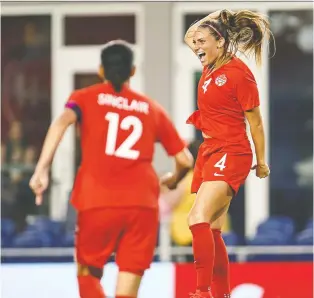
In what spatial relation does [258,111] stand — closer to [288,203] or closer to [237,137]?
[237,137]

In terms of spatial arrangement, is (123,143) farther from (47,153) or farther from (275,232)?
(275,232)

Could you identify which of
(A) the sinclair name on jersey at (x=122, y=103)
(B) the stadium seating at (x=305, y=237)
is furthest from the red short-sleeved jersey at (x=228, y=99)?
(B) the stadium seating at (x=305, y=237)

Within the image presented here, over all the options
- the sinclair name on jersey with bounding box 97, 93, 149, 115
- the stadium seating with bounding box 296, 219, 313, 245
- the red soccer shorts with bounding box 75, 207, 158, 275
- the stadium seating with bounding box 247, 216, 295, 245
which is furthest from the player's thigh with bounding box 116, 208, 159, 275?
the stadium seating with bounding box 296, 219, 313, 245

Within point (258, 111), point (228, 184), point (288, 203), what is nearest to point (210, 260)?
point (228, 184)

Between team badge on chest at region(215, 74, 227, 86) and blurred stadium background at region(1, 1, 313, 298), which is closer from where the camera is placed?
team badge on chest at region(215, 74, 227, 86)

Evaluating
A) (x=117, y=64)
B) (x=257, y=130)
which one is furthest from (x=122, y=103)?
(x=257, y=130)

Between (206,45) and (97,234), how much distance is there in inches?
48.2

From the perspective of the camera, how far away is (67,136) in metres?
12.3

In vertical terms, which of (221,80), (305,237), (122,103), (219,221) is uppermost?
(221,80)

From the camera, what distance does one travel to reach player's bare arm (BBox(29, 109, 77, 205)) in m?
6.39

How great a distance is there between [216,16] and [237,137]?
670 millimetres

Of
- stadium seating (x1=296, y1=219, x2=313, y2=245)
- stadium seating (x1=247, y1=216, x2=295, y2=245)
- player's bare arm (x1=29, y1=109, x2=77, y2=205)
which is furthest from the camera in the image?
stadium seating (x1=296, y1=219, x2=313, y2=245)

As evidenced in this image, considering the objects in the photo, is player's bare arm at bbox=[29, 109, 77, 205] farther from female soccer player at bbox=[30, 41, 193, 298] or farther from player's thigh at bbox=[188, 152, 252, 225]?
player's thigh at bbox=[188, 152, 252, 225]

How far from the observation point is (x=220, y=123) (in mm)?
6461
